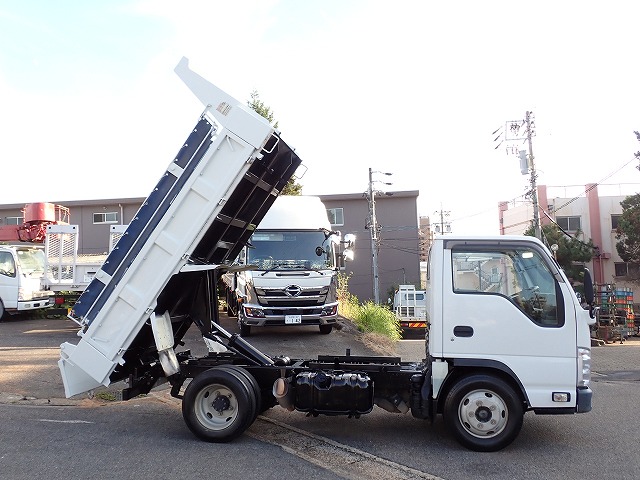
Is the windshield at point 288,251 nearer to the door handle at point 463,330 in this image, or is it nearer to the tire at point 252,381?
the tire at point 252,381

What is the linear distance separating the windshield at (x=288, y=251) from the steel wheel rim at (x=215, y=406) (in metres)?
6.77

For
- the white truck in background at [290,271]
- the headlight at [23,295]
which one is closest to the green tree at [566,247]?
the white truck in background at [290,271]

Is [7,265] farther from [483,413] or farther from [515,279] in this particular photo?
[515,279]

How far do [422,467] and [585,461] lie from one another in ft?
5.36

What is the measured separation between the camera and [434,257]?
6180 mm

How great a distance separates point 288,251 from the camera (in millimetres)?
13156

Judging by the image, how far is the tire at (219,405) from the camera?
19.8 ft

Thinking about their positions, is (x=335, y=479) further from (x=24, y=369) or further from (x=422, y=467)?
(x=24, y=369)

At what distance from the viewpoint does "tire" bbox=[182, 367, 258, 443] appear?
6.04 m

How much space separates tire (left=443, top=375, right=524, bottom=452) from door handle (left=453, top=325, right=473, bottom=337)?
1.42 ft

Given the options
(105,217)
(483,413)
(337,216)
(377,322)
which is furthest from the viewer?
(337,216)

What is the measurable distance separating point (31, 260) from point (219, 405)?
1336cm

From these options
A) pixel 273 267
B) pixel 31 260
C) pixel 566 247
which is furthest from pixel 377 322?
pixel 566 247

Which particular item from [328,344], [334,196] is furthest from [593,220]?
[328,344]
